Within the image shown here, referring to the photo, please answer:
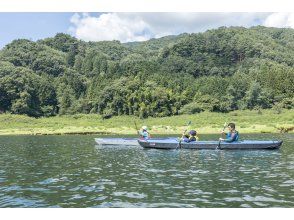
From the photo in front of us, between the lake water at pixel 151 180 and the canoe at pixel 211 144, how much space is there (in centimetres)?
160

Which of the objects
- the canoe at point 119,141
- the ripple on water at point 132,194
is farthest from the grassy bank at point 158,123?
the ripple on water at point 132,194

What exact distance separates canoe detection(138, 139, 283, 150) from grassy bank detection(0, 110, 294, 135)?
112 ft

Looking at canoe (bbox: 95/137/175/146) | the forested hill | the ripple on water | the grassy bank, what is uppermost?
the forested hill

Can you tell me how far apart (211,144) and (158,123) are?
54.9 meters

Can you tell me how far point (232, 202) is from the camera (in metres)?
16.4

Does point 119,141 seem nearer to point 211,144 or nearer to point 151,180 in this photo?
point 211,144

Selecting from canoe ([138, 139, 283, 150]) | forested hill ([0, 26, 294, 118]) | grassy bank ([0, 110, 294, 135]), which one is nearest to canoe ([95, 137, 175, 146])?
canoe ([138, 139, 283, 150])

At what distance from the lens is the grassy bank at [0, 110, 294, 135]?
250ft

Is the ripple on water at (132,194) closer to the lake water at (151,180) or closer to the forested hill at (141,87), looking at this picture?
the lake water at (151,180)

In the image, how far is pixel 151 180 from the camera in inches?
861

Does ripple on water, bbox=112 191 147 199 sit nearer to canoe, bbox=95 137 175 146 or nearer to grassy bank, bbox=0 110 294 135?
canoe, bbox=95 137 175 146

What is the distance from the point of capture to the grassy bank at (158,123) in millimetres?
76312

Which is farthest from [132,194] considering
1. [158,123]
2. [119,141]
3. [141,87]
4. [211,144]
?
[141,87]

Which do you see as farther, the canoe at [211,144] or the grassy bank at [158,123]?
the grassy bank at [158,123]
